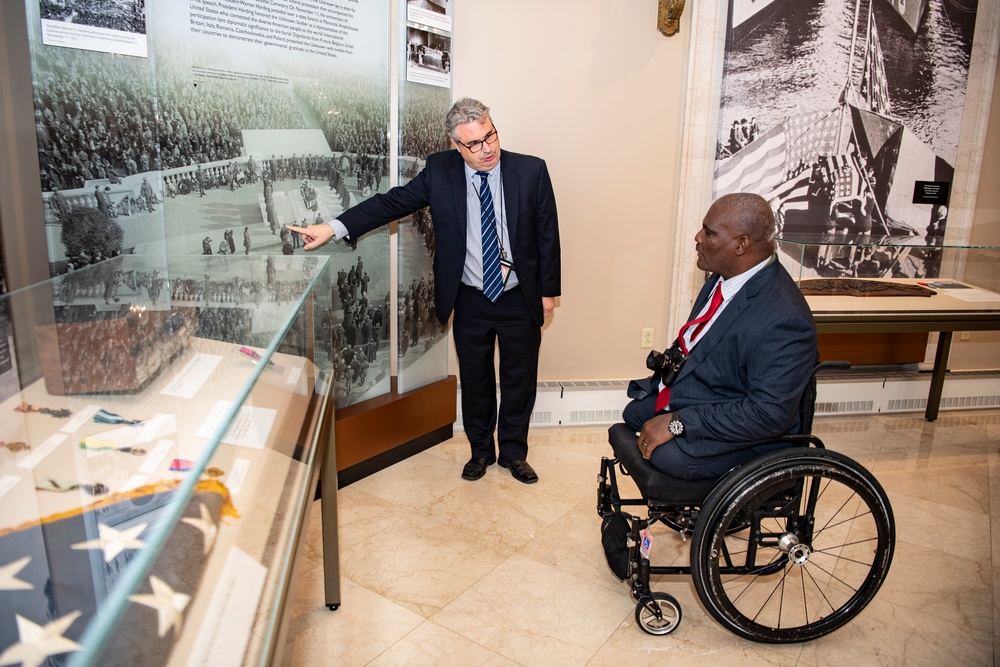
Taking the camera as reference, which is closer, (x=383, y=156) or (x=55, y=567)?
(x=55, y=567)

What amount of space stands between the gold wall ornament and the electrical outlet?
1.69 m

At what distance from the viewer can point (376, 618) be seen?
2211 mm

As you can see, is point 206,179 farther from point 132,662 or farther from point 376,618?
point 132,662

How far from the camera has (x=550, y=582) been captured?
2439mm

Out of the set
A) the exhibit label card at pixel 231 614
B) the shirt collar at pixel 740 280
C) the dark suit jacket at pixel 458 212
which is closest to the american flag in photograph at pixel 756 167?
the dark suit jacket at pixel 458 212

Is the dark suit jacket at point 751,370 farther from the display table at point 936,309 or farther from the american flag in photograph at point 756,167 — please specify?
the american flag in photograph at point 756,167

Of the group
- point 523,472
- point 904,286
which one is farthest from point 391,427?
point 904,286

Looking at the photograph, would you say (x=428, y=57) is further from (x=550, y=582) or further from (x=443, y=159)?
(x=550, y=582)

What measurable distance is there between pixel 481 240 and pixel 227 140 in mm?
→ 1104

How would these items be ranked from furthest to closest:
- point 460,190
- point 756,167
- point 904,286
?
point 756,167, point 904,286, point 460,190

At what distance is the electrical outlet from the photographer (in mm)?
4143

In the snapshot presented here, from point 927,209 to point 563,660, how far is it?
3.89m

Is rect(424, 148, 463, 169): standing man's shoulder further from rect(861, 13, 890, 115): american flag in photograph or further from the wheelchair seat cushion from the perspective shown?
rect(861, 13, 890, 115): american flag in photograph

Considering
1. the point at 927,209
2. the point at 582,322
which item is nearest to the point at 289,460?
the point at 582,322
